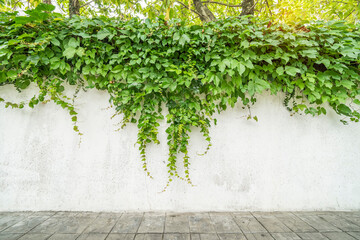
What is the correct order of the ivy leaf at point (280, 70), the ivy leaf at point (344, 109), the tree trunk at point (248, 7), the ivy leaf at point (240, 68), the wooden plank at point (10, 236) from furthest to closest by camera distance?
the tree trunk at point (248, 7), the ivy leaf at point (344, 109), the ivy leaf at point (280, 70), the ivy leaf at point (240, 68), the wooden plank at point (10, 236)

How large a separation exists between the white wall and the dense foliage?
0.69 ft

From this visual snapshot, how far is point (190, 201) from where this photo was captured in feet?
7.16

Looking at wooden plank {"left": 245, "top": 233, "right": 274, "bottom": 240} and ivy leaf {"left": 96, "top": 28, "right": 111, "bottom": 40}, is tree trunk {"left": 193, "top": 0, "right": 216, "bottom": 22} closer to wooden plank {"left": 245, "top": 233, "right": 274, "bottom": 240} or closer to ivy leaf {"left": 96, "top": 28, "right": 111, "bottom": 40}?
ivy leaf {"left": 96, "top": 28, "right": 111, "bottom": 40}

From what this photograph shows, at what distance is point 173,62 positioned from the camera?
1.97 meters

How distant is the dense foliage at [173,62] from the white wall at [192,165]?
21 cm

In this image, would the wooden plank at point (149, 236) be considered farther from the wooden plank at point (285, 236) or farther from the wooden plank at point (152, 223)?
the wooden plank at point (285, 236)

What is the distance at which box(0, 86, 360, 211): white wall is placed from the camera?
2133 mm

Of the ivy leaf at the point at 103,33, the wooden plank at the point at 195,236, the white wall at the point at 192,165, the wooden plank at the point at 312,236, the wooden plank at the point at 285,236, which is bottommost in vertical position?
the wooden plank at the point at 312,236

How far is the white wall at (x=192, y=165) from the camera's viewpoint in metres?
2.13

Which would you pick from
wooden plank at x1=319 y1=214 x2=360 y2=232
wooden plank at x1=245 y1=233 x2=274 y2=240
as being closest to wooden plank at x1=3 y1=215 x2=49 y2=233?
wooden plank at x1=245 y1=233 x2=274 y2=240

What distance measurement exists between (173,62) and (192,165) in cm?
125

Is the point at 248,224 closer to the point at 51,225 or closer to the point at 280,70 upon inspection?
the point at 280,70

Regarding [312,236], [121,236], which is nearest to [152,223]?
[121,236]

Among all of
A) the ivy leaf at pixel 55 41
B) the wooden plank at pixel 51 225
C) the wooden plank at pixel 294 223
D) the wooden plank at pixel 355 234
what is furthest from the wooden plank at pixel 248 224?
the ivy leaf at pixel 55 41
